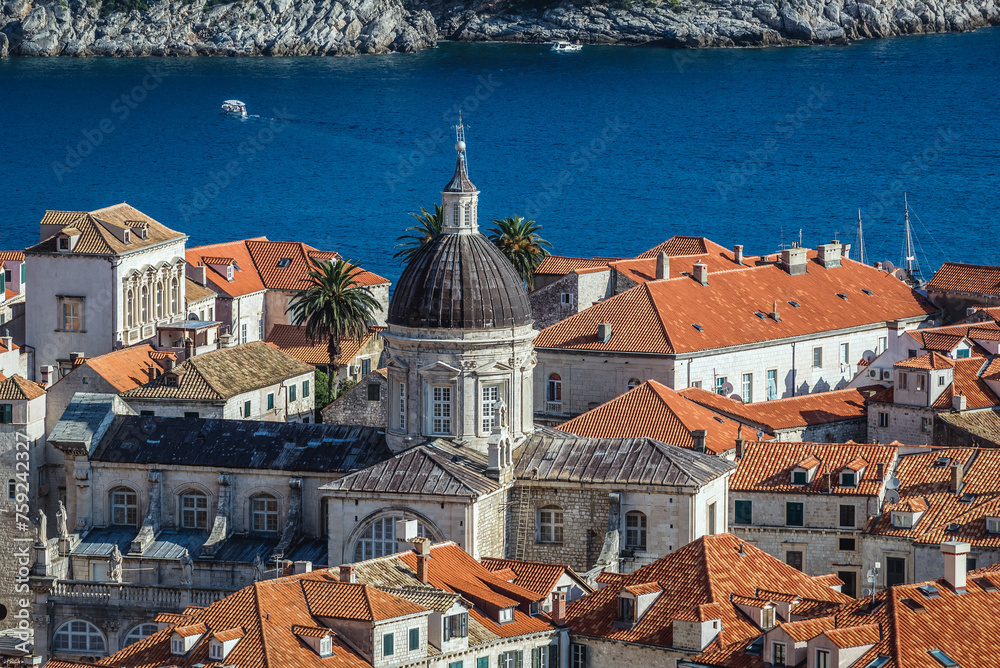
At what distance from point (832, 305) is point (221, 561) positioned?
4957cm

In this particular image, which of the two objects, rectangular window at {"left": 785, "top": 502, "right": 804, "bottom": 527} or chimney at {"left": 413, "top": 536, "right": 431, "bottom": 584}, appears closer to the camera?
chimney at {"left": 413, "top": 536, "right": 431, "bottom": 584}

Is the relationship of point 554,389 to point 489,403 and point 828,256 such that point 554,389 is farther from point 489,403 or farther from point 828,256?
point 489,403

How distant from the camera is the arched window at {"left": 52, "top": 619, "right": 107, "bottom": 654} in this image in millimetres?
90250

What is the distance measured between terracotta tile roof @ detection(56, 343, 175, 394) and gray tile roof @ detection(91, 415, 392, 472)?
1327cm

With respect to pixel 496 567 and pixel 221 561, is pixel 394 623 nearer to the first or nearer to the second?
pixel 496 567

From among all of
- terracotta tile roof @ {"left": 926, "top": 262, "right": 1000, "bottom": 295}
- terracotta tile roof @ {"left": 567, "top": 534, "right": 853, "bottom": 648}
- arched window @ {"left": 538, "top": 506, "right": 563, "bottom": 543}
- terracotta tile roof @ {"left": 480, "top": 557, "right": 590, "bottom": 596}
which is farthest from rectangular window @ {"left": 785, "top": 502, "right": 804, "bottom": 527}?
terracotta tile roof @ {"left": 926, "top": 262, "right": 1000, "bottom": 295}

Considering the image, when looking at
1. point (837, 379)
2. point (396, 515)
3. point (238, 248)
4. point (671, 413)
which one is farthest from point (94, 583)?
point (238, 248)

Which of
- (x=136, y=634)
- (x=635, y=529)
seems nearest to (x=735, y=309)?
(x=635, y=529)

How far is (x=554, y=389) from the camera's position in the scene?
4801 inches

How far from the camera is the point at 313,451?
94.6 metres

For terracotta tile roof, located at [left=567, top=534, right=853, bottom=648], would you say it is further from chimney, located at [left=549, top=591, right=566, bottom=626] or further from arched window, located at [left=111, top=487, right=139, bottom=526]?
arched window, located at [left=111, top=487, right=139, bottom=526]

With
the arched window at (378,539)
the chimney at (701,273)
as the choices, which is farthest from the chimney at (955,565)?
the chimney at (701,273)

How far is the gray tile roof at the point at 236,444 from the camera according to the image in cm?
9406

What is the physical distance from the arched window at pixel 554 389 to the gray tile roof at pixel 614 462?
29.0 metres
